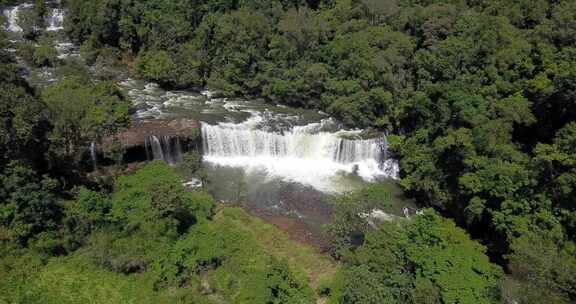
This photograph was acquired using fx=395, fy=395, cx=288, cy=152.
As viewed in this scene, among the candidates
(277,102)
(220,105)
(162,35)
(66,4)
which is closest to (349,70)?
(277,102)

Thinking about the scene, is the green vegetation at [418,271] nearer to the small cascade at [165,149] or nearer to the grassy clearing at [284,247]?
the grassy clearing at [284,247]

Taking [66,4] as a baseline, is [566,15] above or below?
below

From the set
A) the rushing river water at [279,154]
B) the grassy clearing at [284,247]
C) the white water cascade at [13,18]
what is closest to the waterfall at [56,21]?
the white water cascade at [13,18]

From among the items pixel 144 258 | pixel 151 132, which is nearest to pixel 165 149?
pixel 151 132

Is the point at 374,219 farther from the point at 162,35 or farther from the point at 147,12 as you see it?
the point at 147,12

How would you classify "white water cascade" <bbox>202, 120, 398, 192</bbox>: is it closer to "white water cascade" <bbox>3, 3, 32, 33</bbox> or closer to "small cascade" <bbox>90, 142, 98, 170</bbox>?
"small cascade" <bbox>90, 142, 98, 170</bbox>

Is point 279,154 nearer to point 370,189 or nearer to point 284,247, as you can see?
point 370,189
